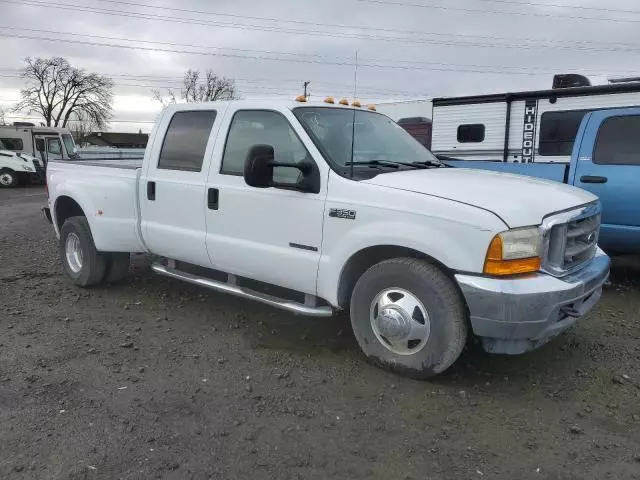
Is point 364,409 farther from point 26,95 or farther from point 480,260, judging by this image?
point 26,95

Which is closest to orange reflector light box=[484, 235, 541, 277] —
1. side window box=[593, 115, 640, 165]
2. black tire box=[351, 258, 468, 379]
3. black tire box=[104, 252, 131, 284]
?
black tire box=[351, 258, 468, 379]

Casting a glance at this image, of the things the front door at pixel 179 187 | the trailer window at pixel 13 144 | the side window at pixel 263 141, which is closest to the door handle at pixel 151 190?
the front door at pixel 179 187

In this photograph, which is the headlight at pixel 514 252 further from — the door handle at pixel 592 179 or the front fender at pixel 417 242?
the door handle at pixel 592 179

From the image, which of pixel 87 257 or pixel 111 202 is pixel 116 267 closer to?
pixel 87 257

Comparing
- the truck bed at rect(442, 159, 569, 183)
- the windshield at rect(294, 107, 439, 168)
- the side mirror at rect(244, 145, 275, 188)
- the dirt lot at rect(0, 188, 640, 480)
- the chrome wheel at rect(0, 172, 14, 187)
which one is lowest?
the chrome wheel at rect(0, 172, 14, 187)

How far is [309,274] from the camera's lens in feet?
13.9

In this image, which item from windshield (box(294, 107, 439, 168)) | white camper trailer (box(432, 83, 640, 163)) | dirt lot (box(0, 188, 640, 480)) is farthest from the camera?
white camper trailer (box(432, 83, 640, 163))

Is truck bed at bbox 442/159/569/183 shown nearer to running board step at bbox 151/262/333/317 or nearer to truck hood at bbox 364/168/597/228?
truck hood at bbox 364/168/597/228

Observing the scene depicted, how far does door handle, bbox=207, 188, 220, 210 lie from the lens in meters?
4.79

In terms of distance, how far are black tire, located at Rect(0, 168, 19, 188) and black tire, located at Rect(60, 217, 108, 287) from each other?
21.0 m

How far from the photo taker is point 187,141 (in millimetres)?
5223

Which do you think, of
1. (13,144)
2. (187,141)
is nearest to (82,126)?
(13,144)

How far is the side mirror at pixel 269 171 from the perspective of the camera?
157 inches

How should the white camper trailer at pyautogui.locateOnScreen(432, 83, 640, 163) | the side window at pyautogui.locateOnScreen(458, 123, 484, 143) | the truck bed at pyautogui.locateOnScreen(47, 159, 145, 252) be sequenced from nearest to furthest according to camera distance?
the truck bed at pyautogui.locateOnScreen(47, 159, 145, 252), the white camper trailer at pyautogui.locateOnScreen(432, 83, 640, 163), the side window at pyautogui.locateOnScreen(458, 123, 484, 143)
